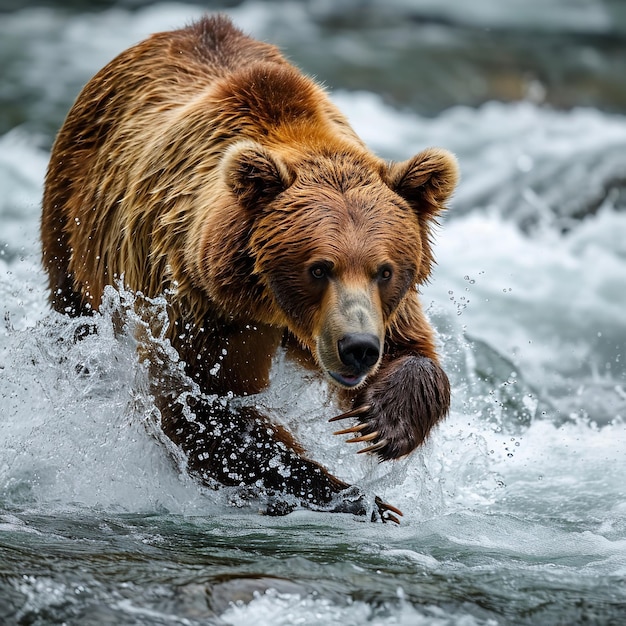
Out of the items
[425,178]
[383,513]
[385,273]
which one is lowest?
[383,513]

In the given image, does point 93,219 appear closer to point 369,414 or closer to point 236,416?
point 236,416

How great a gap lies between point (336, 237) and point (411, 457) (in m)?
1.29

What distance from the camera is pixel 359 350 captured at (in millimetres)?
4195

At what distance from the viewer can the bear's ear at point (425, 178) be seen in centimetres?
468

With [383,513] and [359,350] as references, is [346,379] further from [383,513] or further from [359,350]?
[383,513]

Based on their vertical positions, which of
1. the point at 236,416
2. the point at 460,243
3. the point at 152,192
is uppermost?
the point at 152,192

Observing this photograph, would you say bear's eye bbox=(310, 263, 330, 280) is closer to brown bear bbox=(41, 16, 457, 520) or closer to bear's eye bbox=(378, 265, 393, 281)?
brown bear bbox=(41, 16, 457, 520)

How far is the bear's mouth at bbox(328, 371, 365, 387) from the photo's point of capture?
4.40 m

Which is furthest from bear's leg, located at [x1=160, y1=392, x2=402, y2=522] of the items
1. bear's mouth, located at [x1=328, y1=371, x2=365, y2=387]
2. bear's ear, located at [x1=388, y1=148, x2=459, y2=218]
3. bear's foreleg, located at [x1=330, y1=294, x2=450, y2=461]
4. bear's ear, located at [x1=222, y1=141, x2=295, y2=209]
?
bear's ear, located at [x1=388, y1=148, x2=459, y2=218]

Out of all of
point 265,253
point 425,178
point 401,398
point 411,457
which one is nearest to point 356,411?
point 401,398

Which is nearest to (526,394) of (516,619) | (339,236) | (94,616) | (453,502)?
(453,502)

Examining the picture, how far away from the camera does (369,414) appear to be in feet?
15.9

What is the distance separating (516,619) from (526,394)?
4.05m

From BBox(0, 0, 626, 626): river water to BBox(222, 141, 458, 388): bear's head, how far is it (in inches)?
24.9
